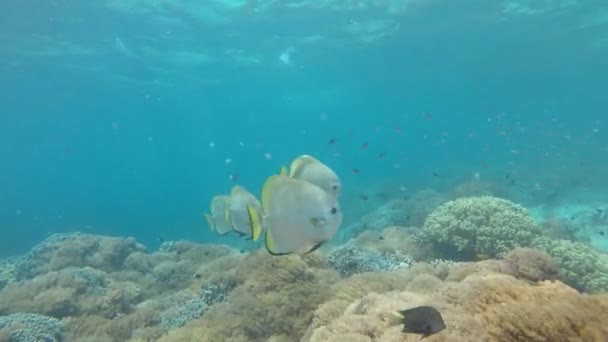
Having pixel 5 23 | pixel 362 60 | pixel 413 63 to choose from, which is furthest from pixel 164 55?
pixel 413 63

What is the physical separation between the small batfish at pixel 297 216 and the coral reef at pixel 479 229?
7.71m

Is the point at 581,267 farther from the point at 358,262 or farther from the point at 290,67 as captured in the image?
the point at 290,67

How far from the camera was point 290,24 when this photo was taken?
3259 centimetres

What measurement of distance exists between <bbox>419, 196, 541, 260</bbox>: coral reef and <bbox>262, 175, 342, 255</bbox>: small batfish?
7.71m

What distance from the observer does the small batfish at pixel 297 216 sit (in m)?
3.09

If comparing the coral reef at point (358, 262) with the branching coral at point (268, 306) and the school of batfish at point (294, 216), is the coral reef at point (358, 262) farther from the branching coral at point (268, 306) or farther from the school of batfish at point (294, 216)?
the school of batfish at point (294, 216)

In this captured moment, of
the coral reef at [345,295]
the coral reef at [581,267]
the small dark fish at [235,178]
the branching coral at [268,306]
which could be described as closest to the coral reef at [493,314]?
the coral reef at [345,295]

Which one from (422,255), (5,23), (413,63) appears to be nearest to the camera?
(422,255)

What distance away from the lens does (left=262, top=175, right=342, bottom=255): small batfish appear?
309 centimetres

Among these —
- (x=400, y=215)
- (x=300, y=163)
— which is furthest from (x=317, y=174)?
(x=400, y=215)

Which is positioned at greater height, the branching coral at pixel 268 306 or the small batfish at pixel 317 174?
the small batfish at pixel 317 174

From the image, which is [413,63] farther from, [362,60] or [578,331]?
[578,331]

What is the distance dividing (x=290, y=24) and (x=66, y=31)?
15.4m

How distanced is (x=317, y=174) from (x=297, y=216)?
103 centimetres
